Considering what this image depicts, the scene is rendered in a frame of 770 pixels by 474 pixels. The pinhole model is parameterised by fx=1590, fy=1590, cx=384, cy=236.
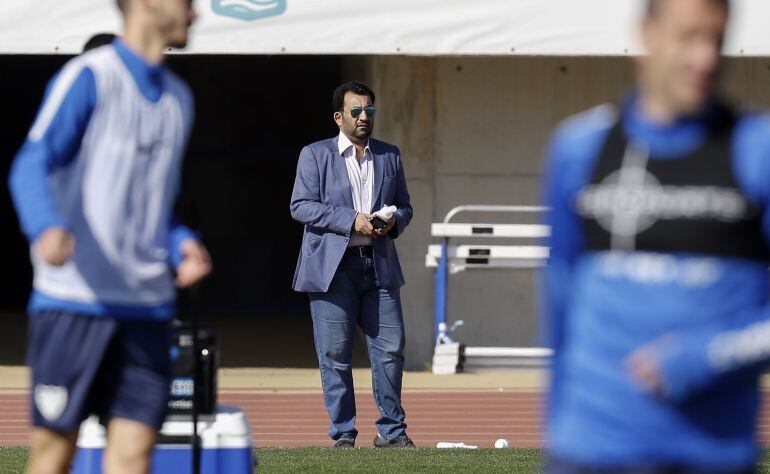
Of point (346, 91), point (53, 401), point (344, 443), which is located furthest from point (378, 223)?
point (53, 401)

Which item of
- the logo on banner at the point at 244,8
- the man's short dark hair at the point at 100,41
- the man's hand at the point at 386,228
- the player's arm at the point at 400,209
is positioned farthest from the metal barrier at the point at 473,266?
the man's short dark hair at the point at 100,41

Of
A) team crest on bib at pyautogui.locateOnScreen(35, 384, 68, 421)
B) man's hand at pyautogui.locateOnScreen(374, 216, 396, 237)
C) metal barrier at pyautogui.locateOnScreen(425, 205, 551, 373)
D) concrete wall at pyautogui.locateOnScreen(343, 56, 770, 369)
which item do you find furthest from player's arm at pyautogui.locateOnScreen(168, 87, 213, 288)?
concrete wall at pyautogui.locateOnScreen(343, 56, 770, 369)

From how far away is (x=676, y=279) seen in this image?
9.73 ft

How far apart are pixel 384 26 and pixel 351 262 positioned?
3459 millimetres

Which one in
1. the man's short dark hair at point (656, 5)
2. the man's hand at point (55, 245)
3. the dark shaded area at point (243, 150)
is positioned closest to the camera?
the man's short dark hair at point (656, 5)

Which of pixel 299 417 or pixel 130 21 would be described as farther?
pixel 299 417

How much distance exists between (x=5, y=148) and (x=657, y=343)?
687 inches

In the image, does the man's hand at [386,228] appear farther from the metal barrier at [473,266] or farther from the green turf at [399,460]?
the metal barrier at [473,266]

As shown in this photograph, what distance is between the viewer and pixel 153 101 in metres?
4.43

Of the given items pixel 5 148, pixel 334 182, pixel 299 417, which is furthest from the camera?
pixel 5 148

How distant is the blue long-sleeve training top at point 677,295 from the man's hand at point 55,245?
1.49 metres

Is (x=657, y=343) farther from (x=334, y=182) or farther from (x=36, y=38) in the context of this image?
(x=36, y=38)

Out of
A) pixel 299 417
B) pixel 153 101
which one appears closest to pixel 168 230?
pixel 153 101

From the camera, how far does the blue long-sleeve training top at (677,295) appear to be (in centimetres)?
294
